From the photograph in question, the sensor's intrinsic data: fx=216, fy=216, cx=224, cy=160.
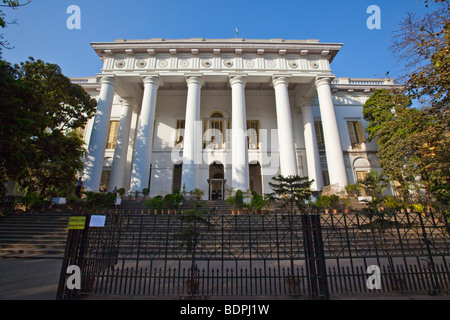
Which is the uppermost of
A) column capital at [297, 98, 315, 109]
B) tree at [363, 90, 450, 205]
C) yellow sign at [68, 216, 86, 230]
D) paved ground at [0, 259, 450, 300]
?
column capital at [297, 98, 315, 109]

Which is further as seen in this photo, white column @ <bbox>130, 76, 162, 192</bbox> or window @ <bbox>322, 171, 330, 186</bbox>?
window @ <bbox>322, 171, 330, 186</bbox>

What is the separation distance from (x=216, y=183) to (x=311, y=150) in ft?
26.4

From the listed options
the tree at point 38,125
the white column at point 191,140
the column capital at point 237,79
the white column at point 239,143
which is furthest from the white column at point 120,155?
the column capital at point 237,79

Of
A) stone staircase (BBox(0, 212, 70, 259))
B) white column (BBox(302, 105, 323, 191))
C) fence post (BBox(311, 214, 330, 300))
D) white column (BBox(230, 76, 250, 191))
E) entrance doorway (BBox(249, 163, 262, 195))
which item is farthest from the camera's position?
entrance doorway (BBox(249, 163, 262, 195))

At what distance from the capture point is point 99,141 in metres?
14.1

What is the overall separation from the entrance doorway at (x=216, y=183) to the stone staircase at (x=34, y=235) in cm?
931

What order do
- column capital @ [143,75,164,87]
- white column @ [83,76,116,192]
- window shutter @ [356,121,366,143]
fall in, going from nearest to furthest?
white column @ [83,76,116,192] → column capital @ [143,75,164,87] → window shutter @ [356,121,366,143]

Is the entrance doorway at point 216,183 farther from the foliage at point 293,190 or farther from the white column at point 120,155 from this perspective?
the foliage at point 293,190

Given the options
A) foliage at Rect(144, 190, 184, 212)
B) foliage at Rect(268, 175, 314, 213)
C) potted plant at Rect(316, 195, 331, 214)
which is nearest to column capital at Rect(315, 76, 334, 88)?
potted plant at Rect(316, 195, 331, 214)

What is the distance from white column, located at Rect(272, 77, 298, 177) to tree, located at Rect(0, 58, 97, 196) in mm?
12581

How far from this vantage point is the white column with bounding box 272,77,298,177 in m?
14.1

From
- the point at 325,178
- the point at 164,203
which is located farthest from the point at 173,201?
the point at 325,178

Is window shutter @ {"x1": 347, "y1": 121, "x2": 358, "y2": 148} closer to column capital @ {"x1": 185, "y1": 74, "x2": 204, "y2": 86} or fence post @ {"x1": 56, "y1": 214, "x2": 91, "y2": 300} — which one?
column capital @ {"x1": 185, "y1": 74, "x2": 204, "y2": 86}
